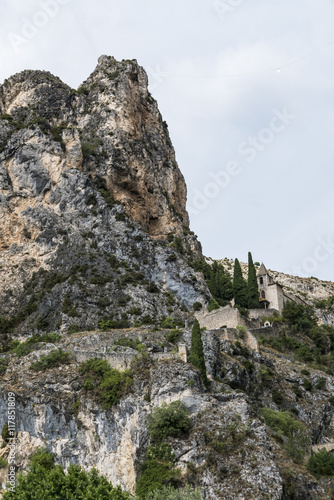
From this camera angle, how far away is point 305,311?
67.1 metres

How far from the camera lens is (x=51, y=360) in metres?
42.3

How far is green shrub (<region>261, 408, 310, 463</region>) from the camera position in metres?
38.6

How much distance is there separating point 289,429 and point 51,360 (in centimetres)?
1877

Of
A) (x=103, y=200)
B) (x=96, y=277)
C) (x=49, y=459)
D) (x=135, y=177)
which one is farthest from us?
(x=135, y=177)

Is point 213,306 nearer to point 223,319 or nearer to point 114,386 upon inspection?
point 223,319

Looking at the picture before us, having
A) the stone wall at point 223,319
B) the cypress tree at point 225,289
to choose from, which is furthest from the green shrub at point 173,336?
the cypress tree at point 225,289

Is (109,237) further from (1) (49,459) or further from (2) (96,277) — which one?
(1) (49,459)

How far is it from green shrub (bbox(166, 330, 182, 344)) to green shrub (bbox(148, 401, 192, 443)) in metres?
11.6

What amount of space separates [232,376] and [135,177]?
138ft

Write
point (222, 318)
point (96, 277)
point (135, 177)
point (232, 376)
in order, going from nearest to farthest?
point (232, 376) < point (222, 318) < point (96, 277) < point (135, 177)

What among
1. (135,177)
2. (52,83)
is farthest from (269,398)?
(52,83)

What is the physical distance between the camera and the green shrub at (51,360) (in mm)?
42066

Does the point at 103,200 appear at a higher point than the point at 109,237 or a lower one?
higher

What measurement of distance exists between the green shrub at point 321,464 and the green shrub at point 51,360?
19156mm
